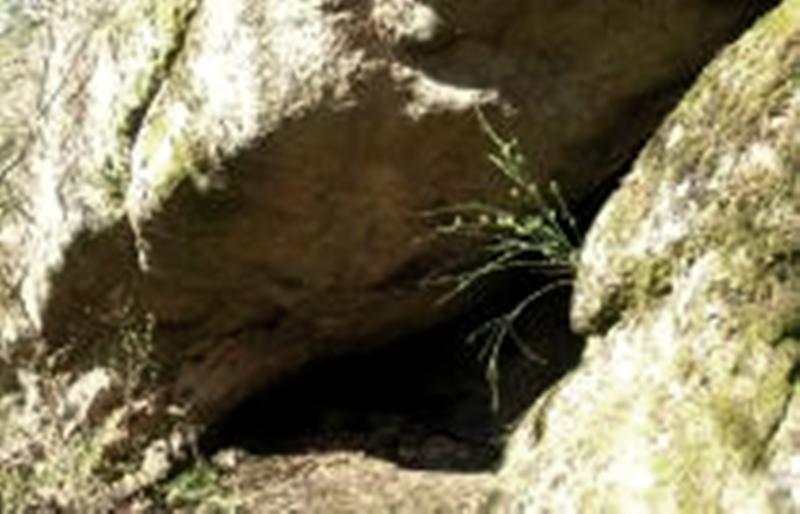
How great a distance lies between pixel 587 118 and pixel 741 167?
75.1 inches

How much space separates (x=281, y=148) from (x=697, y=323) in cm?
233

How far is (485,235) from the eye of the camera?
536 cm

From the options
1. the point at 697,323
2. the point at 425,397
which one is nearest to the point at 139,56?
the point at 425,397

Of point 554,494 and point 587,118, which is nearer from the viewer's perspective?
point 554,494

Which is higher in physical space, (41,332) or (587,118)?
(41,332)

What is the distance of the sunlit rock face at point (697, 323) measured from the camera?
2.66 m

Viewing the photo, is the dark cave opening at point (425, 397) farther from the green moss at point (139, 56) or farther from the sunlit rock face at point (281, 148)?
the green moss at point (139, 56)

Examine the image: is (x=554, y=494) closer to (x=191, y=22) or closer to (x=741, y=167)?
(x=741, y=167)

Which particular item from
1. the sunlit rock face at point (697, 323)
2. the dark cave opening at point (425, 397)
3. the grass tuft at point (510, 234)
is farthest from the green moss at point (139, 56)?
the sunlit rock face at point (697, 323)

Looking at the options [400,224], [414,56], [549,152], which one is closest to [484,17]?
[414,56]

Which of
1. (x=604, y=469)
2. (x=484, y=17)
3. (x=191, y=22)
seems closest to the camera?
(x=604, y=469)

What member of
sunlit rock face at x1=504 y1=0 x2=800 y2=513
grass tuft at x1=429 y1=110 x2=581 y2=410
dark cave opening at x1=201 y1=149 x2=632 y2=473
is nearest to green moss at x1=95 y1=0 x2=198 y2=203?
grass tuft at x1=429 y1=110 x2=581 y2=410

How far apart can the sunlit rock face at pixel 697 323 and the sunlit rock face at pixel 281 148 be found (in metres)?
1.40

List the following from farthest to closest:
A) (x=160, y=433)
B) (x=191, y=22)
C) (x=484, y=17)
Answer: (x=160, y=433) → (x=191, y=22) → (x=484, y=17)
